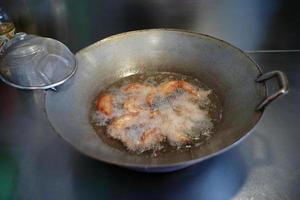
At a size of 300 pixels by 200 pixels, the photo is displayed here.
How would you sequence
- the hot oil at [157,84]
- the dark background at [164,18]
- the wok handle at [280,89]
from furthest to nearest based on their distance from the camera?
the dark background at [164,18] < the hot oil at [157,84] < the wok handle at [280,89]

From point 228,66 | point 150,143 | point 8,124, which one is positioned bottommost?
point 8,124

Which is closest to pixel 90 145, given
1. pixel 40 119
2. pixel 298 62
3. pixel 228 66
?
pixel 40 119

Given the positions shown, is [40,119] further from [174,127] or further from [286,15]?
[286,15]

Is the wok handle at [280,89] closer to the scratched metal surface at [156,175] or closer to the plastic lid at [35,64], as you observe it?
the scratched metal surface at [156,175]

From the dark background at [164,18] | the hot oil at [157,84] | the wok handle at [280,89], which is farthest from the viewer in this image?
the dark background at [164,18]

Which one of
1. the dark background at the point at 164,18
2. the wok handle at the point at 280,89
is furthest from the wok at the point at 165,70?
the dark background at the point at 164,18

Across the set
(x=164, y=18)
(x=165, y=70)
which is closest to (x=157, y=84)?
(x=165, y=70)

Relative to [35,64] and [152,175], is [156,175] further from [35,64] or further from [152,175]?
[35,64]

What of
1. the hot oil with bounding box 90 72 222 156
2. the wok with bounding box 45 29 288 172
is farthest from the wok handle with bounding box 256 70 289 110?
the hot oil with bounding box 90 72 222 156
